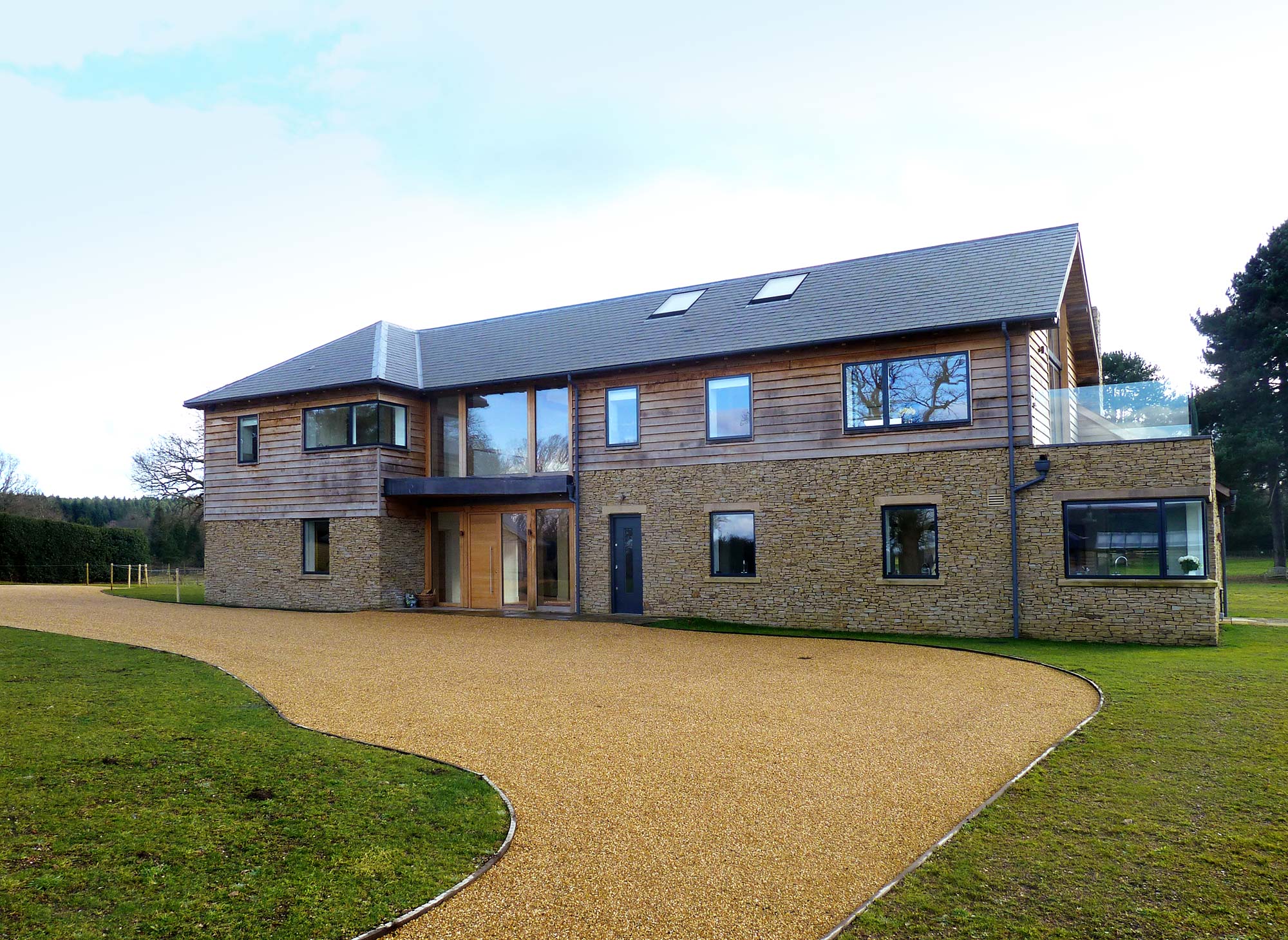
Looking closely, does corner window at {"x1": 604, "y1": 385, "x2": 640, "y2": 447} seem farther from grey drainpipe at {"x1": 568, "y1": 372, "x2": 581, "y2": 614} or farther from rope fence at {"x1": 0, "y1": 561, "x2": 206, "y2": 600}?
rope fence at {"x1": 0, "y1": 561, "x2": 206, "y2": 600}

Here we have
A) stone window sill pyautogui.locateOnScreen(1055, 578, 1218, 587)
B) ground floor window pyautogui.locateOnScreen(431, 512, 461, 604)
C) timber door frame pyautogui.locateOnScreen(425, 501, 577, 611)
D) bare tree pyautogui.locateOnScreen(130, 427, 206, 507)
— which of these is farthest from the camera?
bare tree pyautogui.locateOnScreen(130, 427, 206, 507)

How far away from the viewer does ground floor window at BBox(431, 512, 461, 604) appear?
19.7 meters

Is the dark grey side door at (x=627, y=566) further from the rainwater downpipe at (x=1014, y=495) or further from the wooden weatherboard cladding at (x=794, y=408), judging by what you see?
the rainwater downpipe at (x=1014, y=495)

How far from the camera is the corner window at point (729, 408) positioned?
1593 cm

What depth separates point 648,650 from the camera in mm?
12562

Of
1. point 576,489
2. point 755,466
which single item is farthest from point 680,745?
point 576,489

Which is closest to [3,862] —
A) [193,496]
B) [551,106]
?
[551,106]

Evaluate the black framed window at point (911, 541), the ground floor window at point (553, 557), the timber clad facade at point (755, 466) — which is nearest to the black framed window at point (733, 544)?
the timber clad facade at point (755, 466)

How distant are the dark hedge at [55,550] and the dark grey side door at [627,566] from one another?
24864mm

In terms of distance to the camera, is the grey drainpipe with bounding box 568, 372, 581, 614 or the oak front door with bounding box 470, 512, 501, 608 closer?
the grey drainpipe with bounding box 568, 372, 581, 614

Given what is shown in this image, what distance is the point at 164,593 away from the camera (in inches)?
975

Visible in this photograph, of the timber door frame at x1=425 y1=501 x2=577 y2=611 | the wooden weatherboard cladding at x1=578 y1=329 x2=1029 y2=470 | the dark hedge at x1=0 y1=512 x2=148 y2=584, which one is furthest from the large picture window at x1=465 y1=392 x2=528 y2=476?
the dark hedge at x1=0 y1=512 x2=148 y2=584

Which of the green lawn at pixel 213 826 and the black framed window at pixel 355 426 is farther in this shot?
the black framed window at pixel 355 426

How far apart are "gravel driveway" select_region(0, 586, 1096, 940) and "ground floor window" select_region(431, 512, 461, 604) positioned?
5.27 metres
